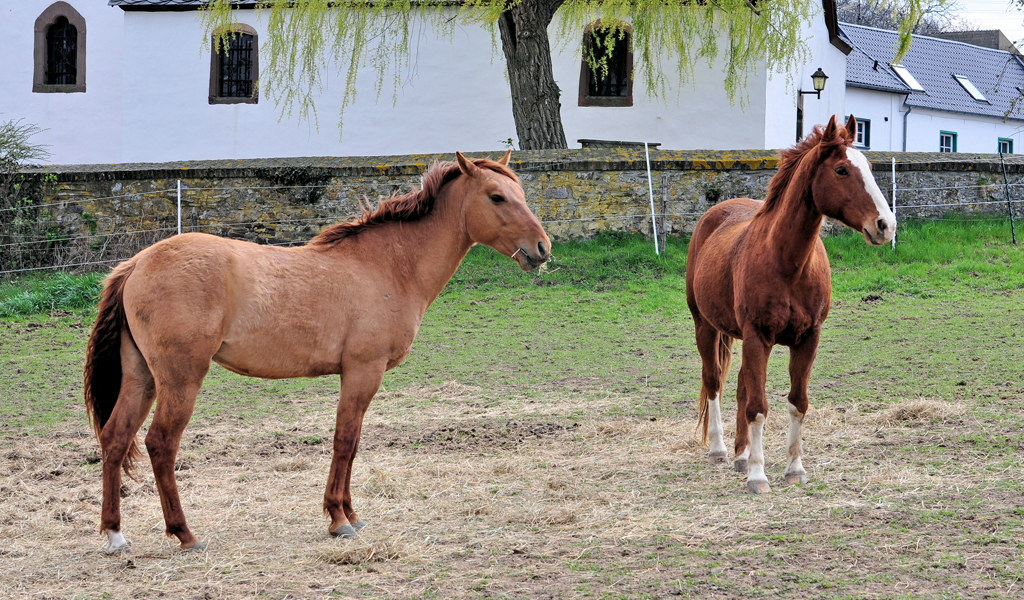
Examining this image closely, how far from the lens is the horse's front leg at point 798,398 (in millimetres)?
5523

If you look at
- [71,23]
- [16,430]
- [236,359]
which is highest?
[71,23]

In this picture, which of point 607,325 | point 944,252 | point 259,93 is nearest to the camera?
point 607,325

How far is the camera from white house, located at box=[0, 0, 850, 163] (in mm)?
19594

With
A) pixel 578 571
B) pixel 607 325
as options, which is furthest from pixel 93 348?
pixel 607 325

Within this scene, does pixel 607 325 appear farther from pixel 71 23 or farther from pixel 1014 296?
pixel 71 23

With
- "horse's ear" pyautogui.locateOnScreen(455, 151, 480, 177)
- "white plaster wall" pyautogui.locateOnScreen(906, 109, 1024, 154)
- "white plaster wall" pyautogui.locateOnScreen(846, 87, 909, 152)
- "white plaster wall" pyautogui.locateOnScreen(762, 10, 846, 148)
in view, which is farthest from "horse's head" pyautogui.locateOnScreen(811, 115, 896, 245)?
"white plaster wall" pyautogui.locateOnScreen(906, 109, 1024, 154)

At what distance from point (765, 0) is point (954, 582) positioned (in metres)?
11.7

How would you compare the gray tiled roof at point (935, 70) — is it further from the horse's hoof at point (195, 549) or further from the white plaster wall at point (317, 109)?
the horse's hoof at point (195, 549)

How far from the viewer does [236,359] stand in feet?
14.5

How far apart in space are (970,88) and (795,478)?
135 feet

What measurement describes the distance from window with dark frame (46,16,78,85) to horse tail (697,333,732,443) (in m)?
22.1

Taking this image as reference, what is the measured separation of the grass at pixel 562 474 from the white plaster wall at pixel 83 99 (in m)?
13.2

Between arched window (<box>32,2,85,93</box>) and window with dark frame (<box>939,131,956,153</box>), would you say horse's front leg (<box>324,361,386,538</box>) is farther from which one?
window with dark frame (<box>939,131,956,153</box>)

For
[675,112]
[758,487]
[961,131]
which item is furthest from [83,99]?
[961,131]
